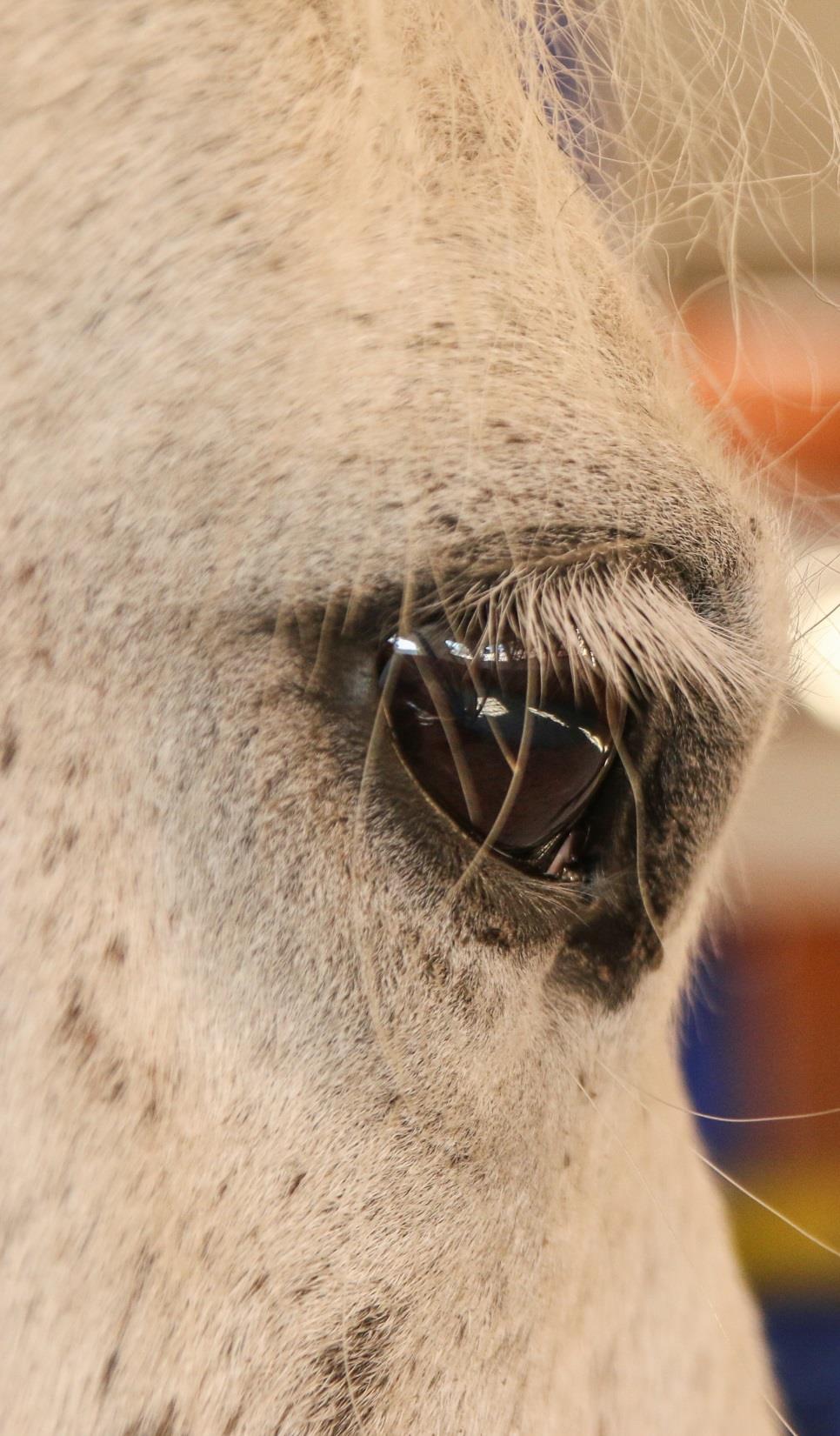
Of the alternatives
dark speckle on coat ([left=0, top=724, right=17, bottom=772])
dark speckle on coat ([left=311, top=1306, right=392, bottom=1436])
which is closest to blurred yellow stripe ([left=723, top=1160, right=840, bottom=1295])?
dark speckle on coat ([left=311, top=1306, right=392, bottom=1436])

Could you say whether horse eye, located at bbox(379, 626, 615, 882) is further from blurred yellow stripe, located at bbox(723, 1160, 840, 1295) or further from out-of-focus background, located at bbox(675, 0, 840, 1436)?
blurred yellow stripe, located at bbox(723, 1160, 840, 1295)

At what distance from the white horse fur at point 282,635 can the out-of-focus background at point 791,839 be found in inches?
7.4

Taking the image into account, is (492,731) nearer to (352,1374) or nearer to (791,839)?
(352,1374)

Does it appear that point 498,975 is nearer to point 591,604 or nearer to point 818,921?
point 591,604

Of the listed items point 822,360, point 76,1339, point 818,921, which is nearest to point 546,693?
point 76,1339

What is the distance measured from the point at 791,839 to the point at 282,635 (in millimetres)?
526

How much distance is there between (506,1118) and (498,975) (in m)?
0.06

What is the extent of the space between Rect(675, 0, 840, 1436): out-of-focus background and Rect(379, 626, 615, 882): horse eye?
0.69ft

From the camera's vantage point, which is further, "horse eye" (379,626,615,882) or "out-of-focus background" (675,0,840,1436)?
"out-of-focus background" (675,0,840,1436)

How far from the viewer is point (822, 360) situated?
70cm

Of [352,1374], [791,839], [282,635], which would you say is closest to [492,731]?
[282,635]

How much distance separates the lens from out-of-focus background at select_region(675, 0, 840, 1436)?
60 centimetres

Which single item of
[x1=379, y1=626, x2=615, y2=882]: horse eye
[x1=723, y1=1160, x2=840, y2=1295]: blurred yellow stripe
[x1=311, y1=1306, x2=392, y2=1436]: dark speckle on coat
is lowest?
[x1=723, y1=1160, x2=840, y2=1295]: blurred yellow stripe

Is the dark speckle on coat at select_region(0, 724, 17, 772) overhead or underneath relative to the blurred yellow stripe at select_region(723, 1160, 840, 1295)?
overhead
